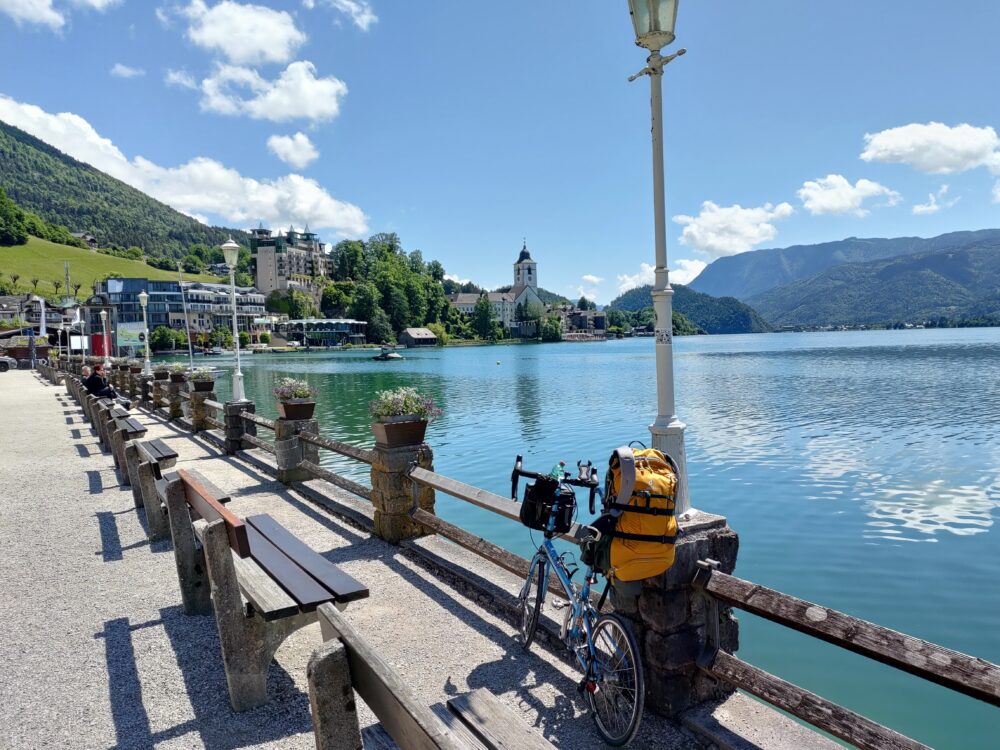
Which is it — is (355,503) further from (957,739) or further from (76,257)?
(76,257)

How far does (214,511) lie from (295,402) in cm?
550

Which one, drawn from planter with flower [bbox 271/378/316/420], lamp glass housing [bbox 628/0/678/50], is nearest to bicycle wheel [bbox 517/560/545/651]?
lamp glass housing [bbox 628/0/678/50]

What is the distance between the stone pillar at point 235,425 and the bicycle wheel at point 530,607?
9.08 metres

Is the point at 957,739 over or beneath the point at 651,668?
beneath

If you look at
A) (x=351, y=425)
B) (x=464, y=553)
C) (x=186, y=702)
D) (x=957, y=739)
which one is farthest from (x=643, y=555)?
(x=351, y=425)

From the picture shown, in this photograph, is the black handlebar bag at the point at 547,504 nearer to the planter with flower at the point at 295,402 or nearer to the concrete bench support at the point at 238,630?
the concrete bench support at the point at 238,630

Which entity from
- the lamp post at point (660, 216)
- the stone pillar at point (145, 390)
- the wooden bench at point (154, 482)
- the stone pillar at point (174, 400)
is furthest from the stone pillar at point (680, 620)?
the stone pillar at point (145, 390)

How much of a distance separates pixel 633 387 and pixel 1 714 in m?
41.9

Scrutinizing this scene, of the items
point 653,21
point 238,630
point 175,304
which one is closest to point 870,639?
point 238,630

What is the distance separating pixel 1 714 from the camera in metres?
3.86

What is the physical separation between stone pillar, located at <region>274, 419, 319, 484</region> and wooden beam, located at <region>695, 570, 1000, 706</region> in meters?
7.24

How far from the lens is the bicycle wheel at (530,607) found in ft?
14.1

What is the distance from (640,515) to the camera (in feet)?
10.5

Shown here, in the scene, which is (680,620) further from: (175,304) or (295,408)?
(175,304)
